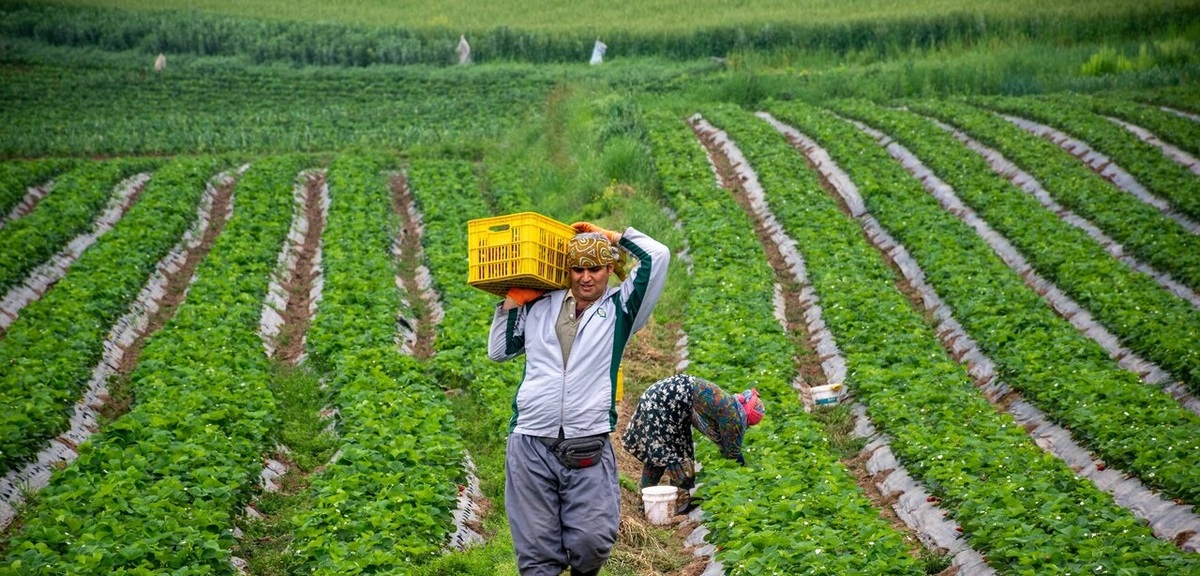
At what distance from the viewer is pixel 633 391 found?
12203 mm

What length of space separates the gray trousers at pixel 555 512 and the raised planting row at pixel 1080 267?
713 centimetres

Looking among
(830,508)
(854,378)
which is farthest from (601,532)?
(854,378)

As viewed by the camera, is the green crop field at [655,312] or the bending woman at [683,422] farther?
the bending woman at [683,422]

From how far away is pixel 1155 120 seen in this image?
23609mm

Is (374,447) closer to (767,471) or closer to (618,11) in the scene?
(767,471)

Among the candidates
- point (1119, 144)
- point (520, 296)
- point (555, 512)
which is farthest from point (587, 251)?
point (1119, 144)

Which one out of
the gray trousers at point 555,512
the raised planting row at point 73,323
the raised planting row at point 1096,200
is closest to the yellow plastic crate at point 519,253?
the gray trousers at point 555,512

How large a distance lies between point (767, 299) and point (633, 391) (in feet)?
8.65

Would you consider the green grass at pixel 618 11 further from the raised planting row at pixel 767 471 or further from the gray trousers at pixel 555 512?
the gray trousers at pixel 555 512

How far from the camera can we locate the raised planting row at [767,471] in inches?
286

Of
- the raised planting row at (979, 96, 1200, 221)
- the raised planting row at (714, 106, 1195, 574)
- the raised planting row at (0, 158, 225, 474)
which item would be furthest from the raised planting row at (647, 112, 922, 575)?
the raised planting row at (979, 96, 1200, 221)

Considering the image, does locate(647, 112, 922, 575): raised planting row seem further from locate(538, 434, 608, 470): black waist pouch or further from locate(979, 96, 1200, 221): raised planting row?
locate(979, 96, 1200, 221): raised planting row

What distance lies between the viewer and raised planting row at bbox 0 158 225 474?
10.3 metres

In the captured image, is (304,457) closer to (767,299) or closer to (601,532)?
(601,532)
